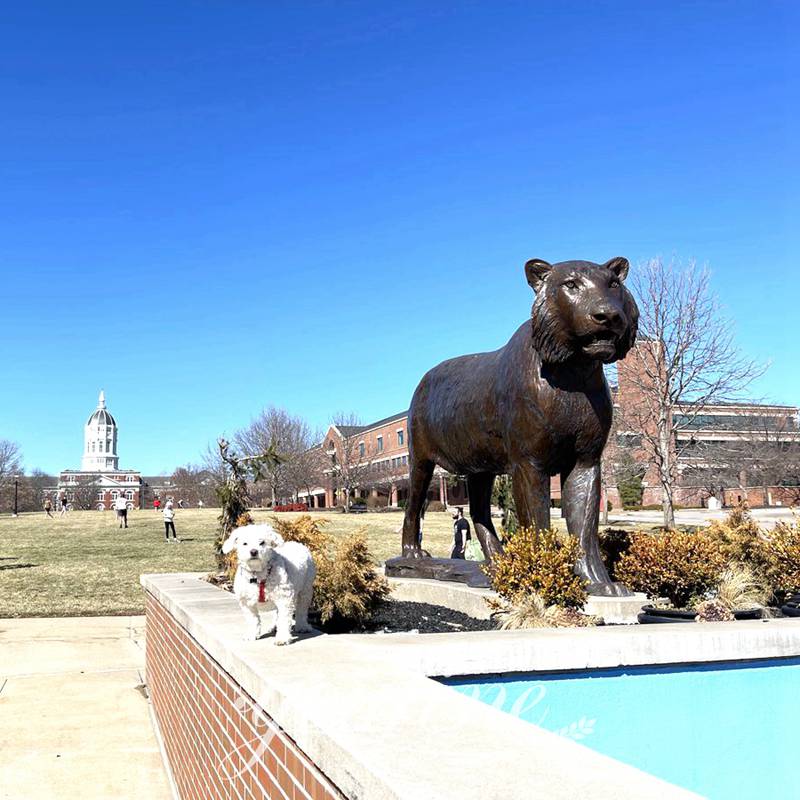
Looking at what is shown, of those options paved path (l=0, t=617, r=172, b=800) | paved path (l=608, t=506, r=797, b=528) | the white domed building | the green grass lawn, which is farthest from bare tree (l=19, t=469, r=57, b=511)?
paved path (l=0, t=617, r=172, b=800)

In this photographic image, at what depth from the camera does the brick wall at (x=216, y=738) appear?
278cm

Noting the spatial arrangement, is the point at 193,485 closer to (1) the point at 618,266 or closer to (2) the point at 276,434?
(2) the point at 276,434

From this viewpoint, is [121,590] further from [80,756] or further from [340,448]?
[340,448]

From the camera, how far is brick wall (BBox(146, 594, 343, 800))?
9.11ft

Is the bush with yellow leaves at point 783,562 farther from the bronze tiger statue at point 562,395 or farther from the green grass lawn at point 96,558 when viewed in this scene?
the green grass lawn at point 96,558

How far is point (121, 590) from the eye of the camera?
1694cm

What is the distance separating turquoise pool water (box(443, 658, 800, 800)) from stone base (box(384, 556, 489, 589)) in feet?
10.7

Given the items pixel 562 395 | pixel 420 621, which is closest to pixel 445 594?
pixel 420 621

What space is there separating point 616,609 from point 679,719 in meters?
1.83

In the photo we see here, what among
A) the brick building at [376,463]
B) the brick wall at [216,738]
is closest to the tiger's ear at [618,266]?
the brick wall at [216,738]

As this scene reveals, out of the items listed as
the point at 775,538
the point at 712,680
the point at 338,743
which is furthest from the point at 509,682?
the point at 775,538

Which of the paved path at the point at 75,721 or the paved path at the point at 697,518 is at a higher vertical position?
the paved path at the point at 75,721

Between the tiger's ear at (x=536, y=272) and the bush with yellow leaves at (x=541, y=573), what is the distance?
2094mm

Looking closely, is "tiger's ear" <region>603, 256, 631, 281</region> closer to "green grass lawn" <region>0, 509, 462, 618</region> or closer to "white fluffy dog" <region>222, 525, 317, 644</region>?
"white fluffy dog" <region>222, 525, 317, 644</region>
